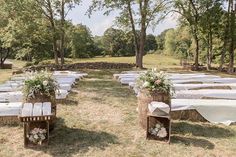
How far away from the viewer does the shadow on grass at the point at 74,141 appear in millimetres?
6215

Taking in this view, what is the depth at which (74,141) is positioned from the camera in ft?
21.8

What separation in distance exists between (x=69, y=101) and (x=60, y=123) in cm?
258

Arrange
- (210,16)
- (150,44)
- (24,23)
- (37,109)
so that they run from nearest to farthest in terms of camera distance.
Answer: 1. (37,109)
2. (24,23)
3. (210,16)
4. (150,44)

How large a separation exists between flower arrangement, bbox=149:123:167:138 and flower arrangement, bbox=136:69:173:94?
2.64 ft

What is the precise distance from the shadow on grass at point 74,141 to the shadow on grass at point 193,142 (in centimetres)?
116

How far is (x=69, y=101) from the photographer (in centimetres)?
1038

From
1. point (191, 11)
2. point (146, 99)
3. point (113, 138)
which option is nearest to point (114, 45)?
point (191, 11)

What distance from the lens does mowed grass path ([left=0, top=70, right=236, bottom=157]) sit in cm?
616

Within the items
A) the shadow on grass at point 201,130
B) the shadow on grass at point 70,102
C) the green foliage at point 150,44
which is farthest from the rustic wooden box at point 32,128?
the green foliage at point 150,44

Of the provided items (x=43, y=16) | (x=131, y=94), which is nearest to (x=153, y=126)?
(x=131, y=94)

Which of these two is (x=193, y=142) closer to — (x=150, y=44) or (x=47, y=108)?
(x=47, y=108)

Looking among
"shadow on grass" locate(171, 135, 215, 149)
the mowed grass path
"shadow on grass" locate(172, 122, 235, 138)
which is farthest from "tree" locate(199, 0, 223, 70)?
"shadow on grass" locate(171, 135, 215, 149)

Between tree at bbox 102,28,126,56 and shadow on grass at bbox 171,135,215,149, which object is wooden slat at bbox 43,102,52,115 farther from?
tree at bbox 102,28,126,56

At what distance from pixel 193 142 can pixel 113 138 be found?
1523 mm
